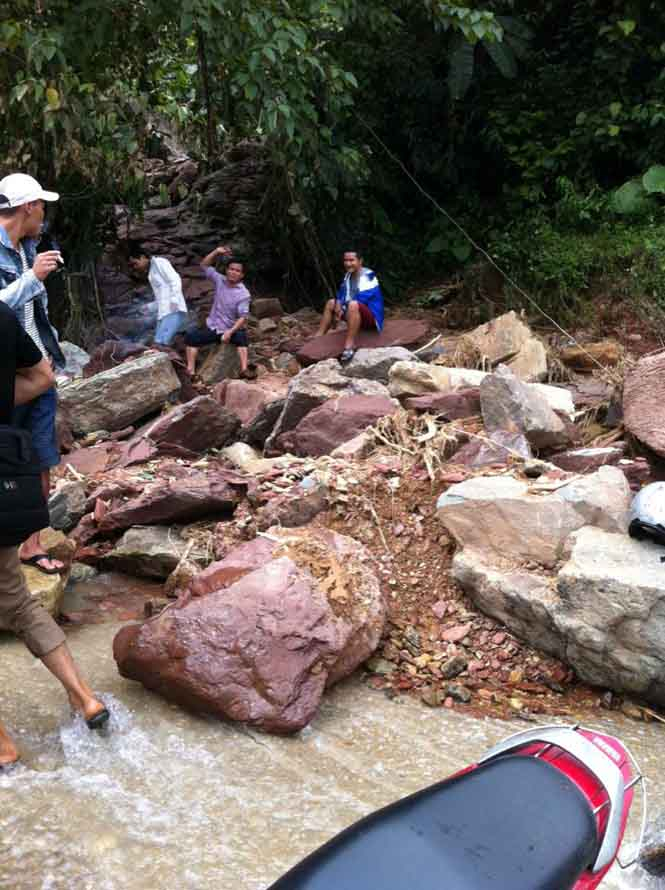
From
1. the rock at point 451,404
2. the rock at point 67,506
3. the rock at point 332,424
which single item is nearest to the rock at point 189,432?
the rock at point 332,424

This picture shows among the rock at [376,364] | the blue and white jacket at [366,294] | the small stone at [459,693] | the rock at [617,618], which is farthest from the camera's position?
the blue and white jacket at [366,294]

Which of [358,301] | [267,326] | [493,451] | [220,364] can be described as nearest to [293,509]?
[493,451]

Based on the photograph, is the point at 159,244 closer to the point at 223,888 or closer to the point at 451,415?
the point at 451,415

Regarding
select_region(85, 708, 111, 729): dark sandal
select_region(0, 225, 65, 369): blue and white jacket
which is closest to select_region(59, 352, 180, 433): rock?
select_region(0, 225, 65, 369): blue and white jacket

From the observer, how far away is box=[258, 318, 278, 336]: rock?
10094 mm

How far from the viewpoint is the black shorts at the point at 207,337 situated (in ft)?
28.7

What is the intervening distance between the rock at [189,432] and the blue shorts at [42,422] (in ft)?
6.81

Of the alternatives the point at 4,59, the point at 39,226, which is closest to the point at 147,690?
the point at 39,226

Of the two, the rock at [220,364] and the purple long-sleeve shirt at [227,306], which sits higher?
the purple long-sleeve shirt at [227,306]

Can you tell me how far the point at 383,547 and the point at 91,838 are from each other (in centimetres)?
223

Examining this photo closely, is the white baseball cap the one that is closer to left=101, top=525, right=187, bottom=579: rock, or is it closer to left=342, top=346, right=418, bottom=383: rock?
left=101, top=525, right=187, bottom=579: rock

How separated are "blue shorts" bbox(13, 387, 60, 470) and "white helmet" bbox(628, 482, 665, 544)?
2527 millimetres

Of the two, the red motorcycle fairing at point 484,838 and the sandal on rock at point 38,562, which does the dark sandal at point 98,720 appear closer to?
the sandal on rock at point 38,562

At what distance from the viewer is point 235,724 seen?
3377 millimetres
